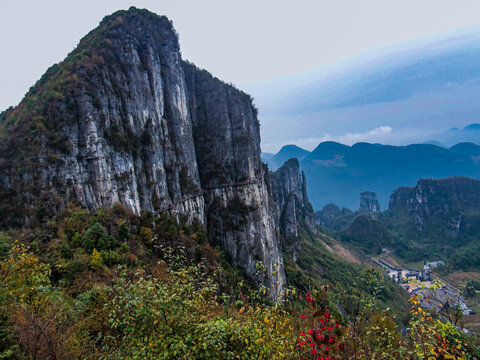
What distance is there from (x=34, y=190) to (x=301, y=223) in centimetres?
11041

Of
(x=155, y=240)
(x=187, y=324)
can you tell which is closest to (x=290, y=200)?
(x=155, y=240)

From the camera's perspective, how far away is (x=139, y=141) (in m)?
37.7

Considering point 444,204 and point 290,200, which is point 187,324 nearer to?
point 290,200

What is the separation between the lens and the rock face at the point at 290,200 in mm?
95475

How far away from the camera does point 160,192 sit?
1569 inches

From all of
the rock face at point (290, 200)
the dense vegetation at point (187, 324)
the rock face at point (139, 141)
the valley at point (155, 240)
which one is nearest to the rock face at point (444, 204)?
the rock face at point (290, 200)

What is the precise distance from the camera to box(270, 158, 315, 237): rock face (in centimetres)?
9547

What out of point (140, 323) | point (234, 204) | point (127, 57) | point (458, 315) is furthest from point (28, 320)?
point (234, 204)

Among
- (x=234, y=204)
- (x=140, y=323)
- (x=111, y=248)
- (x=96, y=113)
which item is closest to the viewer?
(x=140, y=323)

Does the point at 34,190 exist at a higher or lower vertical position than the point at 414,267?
higher

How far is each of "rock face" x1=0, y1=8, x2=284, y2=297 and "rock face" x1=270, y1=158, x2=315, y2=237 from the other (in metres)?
40.8

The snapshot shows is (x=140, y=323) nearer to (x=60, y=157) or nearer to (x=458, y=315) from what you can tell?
(x=458, y=315)

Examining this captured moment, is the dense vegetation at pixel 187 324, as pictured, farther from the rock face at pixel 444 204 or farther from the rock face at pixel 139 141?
the rock face at pixel 444 204

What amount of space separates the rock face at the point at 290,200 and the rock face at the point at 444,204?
76.7 m
